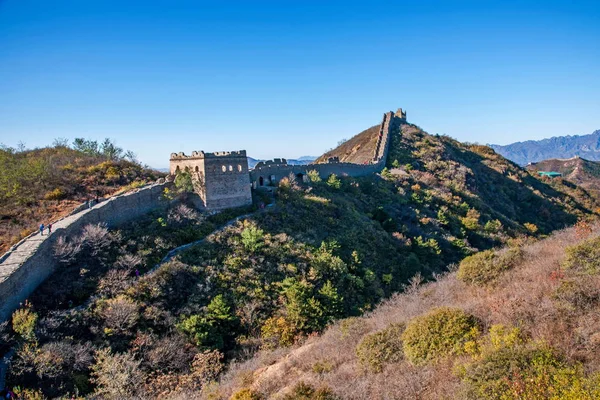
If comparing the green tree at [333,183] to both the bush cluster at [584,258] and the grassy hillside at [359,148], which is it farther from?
the bush cluster at [584,258]

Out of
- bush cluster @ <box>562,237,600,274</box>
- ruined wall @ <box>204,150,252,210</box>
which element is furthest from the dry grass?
ruined wall @ <box>204,150,252,210</box>

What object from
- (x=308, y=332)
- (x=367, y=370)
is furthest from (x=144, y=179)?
(x=367, y=370)

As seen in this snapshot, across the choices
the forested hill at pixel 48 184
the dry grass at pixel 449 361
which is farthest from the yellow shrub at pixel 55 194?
the dry grass at pixel 449 361

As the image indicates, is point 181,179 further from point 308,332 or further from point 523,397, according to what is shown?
point 523,397

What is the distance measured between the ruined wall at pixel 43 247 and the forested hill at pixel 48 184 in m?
2.18

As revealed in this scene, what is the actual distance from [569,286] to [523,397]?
431cm

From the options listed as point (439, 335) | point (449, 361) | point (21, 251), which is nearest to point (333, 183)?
point (21, 251)

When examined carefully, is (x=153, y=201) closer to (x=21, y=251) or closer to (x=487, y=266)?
A: (x=21, y=251)

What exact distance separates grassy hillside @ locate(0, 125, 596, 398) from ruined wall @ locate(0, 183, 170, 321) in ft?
1.86

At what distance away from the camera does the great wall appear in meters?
15.8

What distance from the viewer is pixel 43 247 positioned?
56.7ft

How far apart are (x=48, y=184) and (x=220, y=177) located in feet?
37.6

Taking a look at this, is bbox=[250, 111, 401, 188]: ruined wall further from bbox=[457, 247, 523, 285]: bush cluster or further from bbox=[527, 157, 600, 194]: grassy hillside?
bbox=[527, 157, 600, 194]: grassy hillside

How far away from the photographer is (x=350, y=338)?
12.4m
